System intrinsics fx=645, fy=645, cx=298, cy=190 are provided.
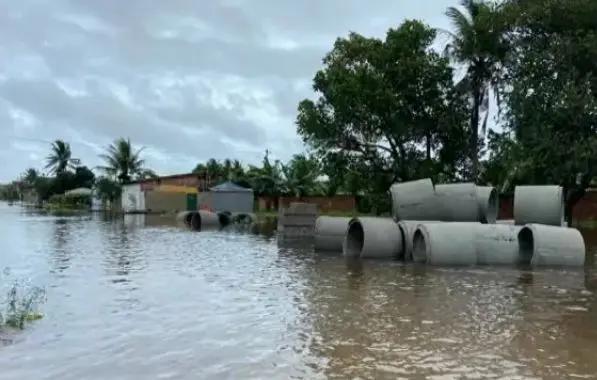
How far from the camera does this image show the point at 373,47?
94.7ft

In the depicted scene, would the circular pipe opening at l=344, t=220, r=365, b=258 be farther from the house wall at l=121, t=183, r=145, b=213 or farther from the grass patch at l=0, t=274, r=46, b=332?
the house wall at l=121, t=183, r=145, b=213

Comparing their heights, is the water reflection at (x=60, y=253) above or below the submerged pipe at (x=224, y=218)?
below

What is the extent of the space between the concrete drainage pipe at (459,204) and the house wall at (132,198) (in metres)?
35.5

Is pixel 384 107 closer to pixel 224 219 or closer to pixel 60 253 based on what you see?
pixel 224 219

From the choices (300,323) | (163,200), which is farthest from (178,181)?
(300,323)

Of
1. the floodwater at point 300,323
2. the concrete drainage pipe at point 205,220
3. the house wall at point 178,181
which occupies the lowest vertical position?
the floodwater at point 300,323

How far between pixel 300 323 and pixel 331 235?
8.79m

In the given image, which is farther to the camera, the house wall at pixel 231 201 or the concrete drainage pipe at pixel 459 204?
the house wall at pixel 231 201

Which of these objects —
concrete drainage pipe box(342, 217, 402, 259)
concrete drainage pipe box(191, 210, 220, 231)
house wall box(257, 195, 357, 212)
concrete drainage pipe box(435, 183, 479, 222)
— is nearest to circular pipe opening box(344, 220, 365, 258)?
concrete drainage pipe box(342, 217, 402, 259)

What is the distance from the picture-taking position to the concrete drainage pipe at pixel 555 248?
41.5ft

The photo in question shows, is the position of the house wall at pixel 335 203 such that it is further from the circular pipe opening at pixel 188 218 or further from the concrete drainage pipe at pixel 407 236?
the concrete drainage pipe at pixel 407 236

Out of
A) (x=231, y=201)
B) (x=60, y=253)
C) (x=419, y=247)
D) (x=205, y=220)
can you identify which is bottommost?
(x=60, y=253)

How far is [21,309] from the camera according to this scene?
7.48 m

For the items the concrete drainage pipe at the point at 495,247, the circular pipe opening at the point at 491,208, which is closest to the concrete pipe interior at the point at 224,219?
the circular pipe opening at the point at 491,208
